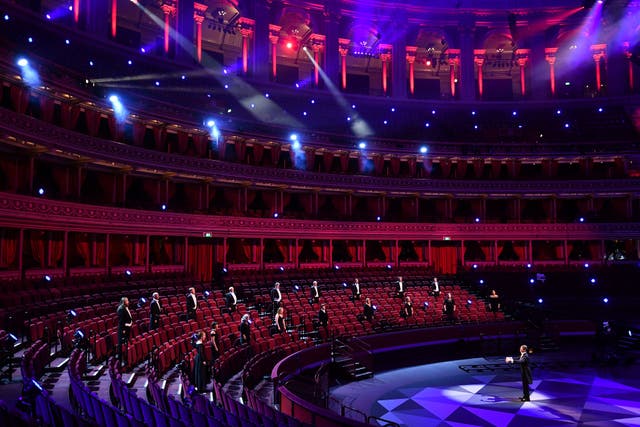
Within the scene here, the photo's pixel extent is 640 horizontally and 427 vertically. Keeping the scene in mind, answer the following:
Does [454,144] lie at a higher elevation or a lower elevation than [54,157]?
higher

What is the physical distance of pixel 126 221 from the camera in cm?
1992

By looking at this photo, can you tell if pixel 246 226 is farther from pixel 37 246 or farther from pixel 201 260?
pixel 37 246

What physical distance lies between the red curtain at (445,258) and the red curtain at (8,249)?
796 inches

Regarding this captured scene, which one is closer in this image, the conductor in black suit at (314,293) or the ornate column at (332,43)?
the conductor in black suit at (314,293)

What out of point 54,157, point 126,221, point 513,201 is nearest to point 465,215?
point 513,201

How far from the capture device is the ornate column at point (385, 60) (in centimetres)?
3300

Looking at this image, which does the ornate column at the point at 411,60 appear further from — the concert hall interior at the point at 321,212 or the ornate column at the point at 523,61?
the ornate column at the point at 523,61

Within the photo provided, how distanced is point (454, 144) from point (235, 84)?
38.6 feet

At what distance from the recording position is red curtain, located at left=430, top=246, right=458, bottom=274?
3020 cm

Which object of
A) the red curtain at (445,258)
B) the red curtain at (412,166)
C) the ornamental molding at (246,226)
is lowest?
A: the red curtain at (445,258)

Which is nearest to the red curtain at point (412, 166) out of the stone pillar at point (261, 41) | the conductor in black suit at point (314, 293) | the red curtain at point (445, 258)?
the red curtain at point (445, 258)

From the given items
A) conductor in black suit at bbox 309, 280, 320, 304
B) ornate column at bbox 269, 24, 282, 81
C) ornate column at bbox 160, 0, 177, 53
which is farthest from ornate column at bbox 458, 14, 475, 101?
conductor in black suit at bbox 309, 280, 320, 304

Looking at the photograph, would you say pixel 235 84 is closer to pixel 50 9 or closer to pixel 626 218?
pixel 50 9

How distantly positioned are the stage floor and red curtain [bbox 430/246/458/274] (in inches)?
450
